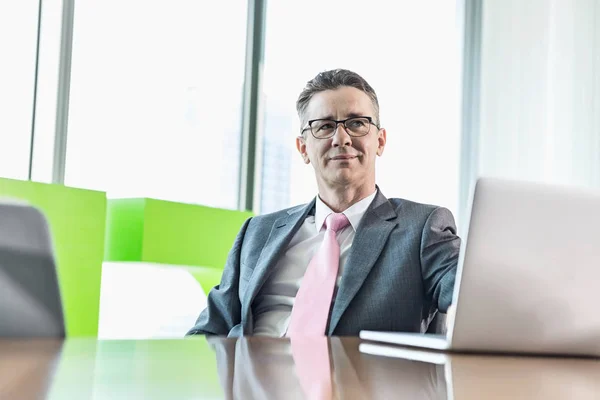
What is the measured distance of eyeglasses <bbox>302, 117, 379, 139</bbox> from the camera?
8.33 ft

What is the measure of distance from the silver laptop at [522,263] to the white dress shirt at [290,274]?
97 cm

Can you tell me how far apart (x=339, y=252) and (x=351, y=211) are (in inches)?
6.9

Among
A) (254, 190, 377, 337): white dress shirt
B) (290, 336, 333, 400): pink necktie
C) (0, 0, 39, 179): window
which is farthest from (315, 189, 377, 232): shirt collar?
(0, 0, 39, 179): window

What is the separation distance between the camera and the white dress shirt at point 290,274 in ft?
7.63

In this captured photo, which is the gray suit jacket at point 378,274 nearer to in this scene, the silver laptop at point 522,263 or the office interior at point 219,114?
the silver laptop at point 522,263

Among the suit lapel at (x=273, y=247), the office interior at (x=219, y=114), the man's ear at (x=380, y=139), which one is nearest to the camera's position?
the suit lapel at (x=273, y=247)

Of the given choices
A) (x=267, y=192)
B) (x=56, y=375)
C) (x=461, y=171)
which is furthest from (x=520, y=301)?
(x=461, y=171)

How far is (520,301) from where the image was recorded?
1.31 metres

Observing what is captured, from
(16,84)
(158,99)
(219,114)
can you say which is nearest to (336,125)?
(16,84)

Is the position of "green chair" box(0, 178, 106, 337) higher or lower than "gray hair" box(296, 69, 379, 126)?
lower

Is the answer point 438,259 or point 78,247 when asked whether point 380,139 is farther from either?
point 78,247

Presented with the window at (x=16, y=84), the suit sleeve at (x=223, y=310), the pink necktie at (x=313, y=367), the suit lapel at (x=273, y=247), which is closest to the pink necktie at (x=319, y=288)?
the suit lapel at (x=273, y=247)

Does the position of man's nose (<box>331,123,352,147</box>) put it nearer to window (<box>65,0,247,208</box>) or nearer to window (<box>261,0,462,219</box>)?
window (<box>65,0,247,208</box>)

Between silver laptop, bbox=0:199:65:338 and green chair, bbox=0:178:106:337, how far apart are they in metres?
1.75
